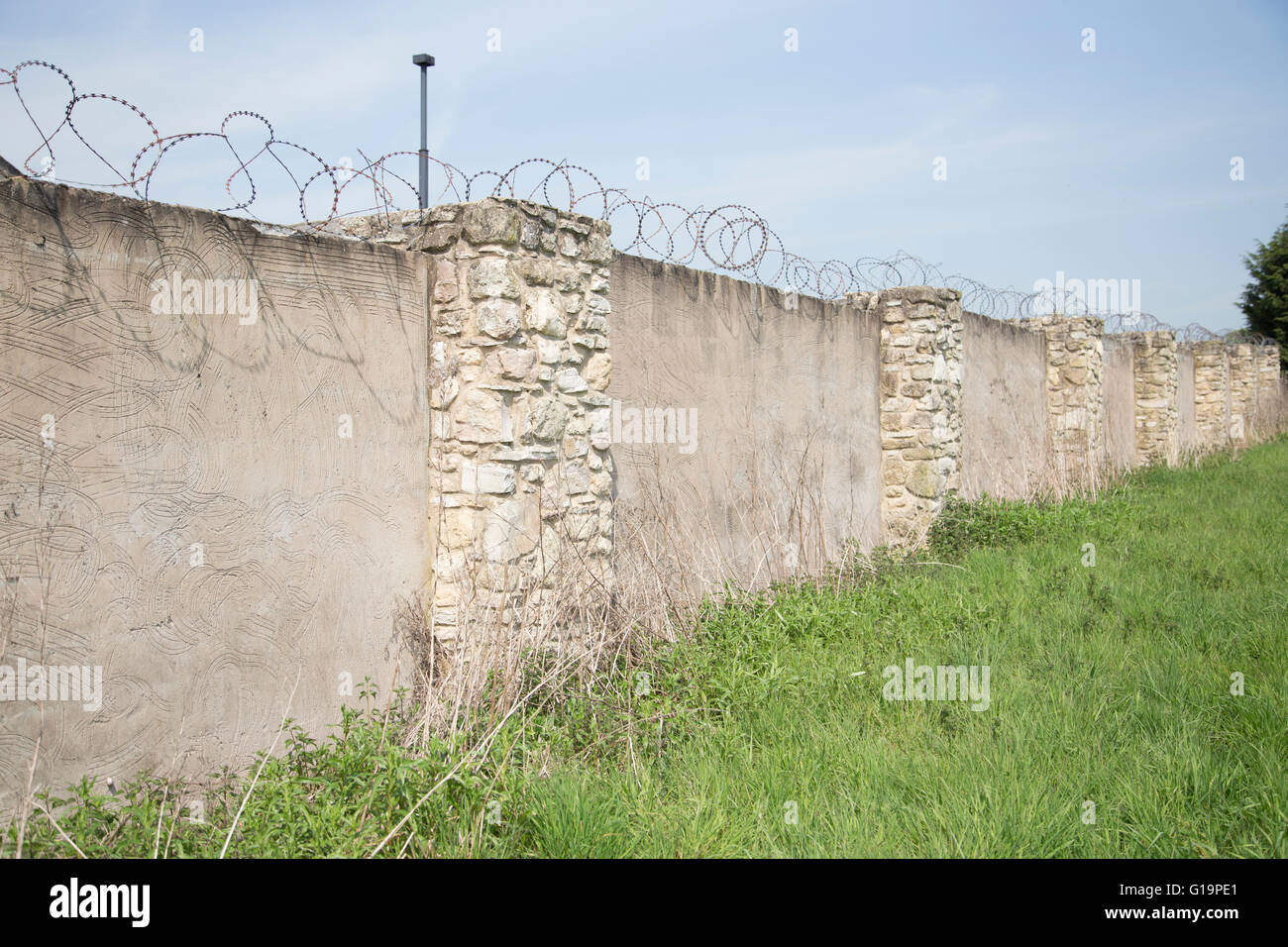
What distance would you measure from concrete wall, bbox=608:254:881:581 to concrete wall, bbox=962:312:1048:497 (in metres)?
2.01

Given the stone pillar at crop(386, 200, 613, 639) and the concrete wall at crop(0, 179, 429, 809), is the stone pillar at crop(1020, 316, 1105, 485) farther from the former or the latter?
the concrete wall at crop(0, 179, 429, 809)

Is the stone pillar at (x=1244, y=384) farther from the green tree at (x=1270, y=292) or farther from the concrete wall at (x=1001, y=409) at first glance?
the concrete wall at (x=1001, y=409)

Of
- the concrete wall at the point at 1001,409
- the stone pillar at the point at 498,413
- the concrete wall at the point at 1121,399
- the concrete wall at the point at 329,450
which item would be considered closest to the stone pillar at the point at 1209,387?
the concrete wall at the point at 1121,399

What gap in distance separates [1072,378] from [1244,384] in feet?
38.4

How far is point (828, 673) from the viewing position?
15.8ft

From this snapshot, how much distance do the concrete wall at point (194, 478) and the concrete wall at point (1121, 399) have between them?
39.2ft

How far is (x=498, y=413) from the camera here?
4.67 meters

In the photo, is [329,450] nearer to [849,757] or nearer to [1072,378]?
[849,757]

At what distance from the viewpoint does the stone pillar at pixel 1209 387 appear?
1872 centimetres

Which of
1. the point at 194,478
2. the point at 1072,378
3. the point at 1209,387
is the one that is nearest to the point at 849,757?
the point at 194,478

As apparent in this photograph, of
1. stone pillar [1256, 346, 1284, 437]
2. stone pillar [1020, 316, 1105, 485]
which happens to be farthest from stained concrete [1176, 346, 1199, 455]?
stone pillar [1020, 316, 1105, 485]

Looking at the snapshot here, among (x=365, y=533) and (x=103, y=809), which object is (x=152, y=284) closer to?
(x=365, y=533)

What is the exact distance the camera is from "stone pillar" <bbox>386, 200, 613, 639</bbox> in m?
4.66

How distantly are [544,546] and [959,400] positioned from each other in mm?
5904
